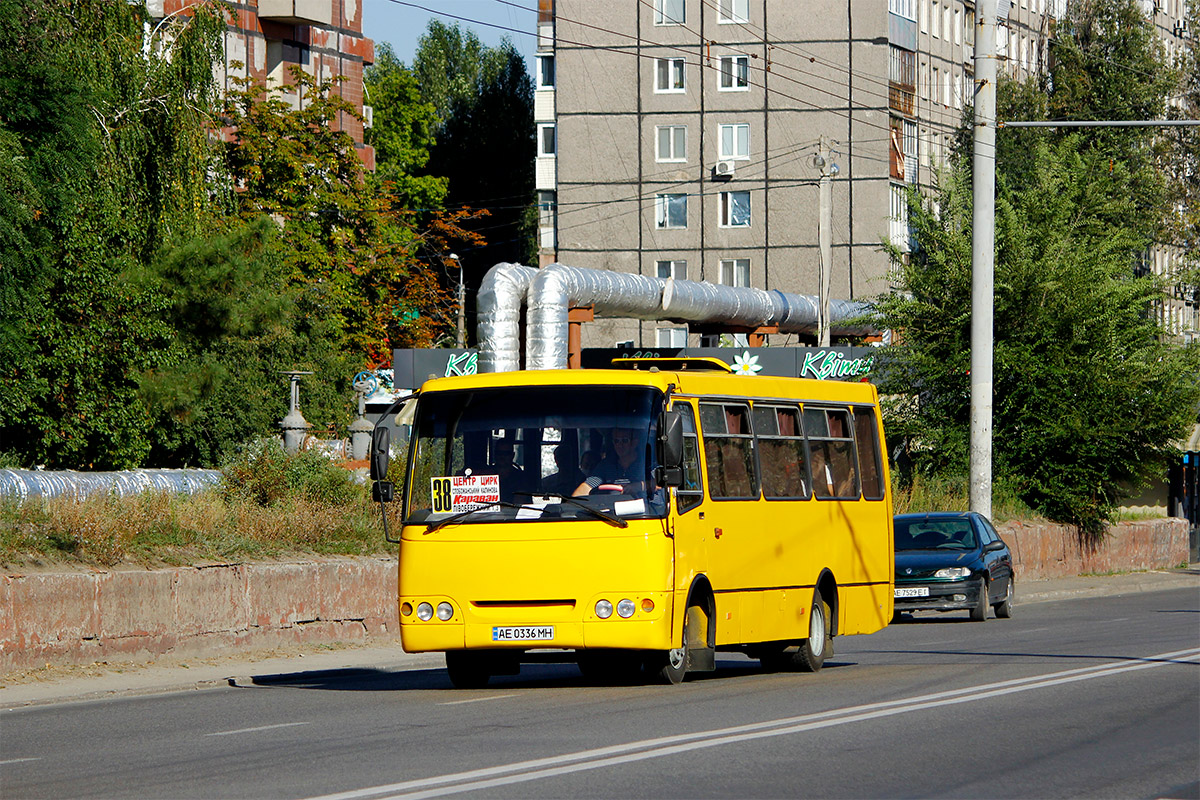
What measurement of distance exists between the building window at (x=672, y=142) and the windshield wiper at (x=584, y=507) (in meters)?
61.9

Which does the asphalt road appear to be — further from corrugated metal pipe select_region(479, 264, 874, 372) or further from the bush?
corrugated metal pipe select_region(479, 264, 874, 372)

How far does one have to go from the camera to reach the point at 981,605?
28.1 m

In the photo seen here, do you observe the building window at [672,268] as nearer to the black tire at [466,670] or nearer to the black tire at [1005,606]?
the black tire at [1005,606]

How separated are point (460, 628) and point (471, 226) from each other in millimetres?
87356

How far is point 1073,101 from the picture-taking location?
7925 cm

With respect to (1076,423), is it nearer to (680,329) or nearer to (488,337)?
(488,337)

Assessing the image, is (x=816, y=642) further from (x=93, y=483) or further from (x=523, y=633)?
(x=93, y=483)

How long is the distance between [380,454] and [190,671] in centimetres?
473

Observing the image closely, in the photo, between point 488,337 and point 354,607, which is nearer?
point 354,607

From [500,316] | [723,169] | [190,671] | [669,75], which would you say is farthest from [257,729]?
[669,75]

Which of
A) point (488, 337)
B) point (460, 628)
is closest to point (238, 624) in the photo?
point (460, 628)

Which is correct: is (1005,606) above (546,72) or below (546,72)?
below

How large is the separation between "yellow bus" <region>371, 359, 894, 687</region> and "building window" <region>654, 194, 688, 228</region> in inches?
2352

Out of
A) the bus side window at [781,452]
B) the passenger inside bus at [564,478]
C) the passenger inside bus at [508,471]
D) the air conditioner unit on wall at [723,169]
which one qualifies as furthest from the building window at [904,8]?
the passenger inside bus at [564,478]
